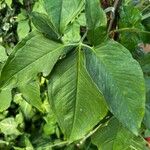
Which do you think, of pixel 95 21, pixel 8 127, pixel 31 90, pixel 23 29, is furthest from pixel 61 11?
pixel 8 127

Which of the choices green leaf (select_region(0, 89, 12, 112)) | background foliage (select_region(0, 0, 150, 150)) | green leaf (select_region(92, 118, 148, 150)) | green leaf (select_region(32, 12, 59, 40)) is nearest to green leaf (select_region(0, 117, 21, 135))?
background foliage (select_region(0, 0, 150, 150))

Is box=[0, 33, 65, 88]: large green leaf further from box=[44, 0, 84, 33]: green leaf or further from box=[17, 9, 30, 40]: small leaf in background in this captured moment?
box=[17, 9, 30, 40]: small leaf in background

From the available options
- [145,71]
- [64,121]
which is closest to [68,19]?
[64,121]

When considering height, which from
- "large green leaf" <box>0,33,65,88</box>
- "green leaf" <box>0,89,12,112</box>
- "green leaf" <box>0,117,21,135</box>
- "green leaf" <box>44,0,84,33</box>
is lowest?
"green leaf" <box>0,117,21,135</box>

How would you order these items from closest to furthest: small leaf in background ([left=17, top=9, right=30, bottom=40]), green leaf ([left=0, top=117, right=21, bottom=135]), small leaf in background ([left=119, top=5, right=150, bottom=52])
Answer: small leaf in background ([left=119, top=5, right=150, bottom=52])
small leaf in background ([left=17, top=9, right=30, bottom=40])
green leaf ([left=0, top=117, right=21, bottom=135])

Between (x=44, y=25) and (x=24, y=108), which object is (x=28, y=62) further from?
(x=24, y=108)
